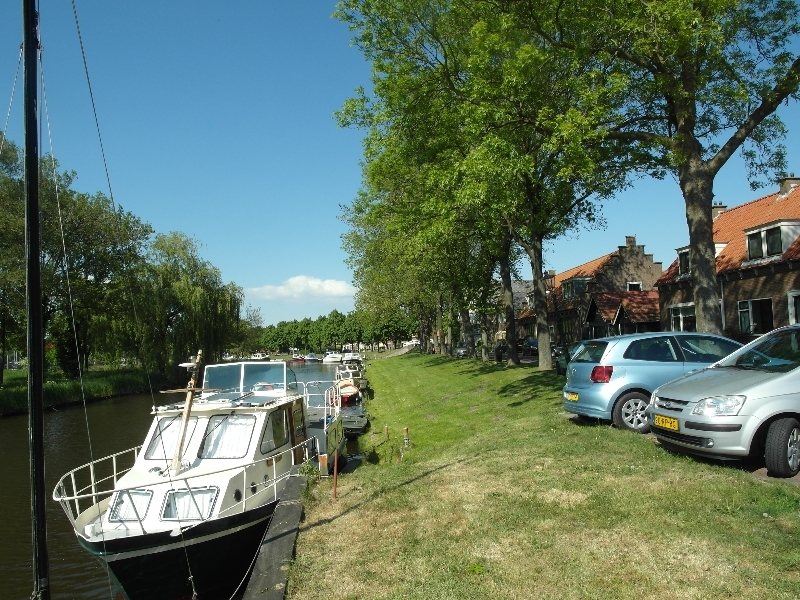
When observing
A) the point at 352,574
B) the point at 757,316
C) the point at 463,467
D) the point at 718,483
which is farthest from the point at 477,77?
the point at 757,316

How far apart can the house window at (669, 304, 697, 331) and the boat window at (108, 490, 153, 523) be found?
30.9m

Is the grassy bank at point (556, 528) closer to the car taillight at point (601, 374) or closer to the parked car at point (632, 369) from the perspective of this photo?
the parked car at point (632, 369)

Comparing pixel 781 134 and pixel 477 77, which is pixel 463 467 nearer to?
pixel 477 77

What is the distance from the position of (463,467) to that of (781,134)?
1347 cm

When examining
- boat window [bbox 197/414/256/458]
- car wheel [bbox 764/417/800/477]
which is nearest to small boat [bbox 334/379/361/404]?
boat window [bbox 197/414/256/458]

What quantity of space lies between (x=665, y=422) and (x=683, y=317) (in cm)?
3004

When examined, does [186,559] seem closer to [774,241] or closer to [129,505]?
[129,505]

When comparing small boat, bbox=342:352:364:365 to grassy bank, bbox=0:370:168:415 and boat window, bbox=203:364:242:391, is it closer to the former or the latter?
grassy bank, bbox=0:370:168:415

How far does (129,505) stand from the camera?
399 inches

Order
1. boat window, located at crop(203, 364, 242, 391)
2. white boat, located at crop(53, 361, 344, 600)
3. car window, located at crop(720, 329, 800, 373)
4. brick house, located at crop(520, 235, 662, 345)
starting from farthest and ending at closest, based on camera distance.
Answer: brick house, located at crop(520, 235, 662, 345) → boat window, located at crop(203, 364, 242, 391) → white boat, located at crop(53, 361, 344, 600) → car window, located at crop(720, 329, 800, 373)

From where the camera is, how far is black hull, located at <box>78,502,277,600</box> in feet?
29.7

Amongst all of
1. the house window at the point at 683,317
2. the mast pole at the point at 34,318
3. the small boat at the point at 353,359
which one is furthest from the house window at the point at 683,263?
the mast pole at the point at 34,318

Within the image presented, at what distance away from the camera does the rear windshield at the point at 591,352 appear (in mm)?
11305

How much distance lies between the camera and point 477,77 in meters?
15.8
